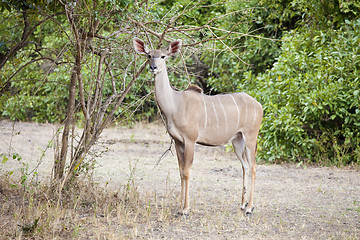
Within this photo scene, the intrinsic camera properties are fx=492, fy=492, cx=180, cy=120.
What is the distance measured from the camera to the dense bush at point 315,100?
8.79m

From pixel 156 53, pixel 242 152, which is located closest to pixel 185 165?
pixel 242 152

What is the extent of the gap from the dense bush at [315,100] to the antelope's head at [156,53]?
4081mm

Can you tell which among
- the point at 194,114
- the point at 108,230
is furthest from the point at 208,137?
the point at 108,230

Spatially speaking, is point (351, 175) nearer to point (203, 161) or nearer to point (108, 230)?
point (203, 161)

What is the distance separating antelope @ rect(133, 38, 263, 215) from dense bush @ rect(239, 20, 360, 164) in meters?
3.16

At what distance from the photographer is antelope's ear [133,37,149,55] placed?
536 cm

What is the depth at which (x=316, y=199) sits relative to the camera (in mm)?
6664

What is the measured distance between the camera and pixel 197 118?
559 cm

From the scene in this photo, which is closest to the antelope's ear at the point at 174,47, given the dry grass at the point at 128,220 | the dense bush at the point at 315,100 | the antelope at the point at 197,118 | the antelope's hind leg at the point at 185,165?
the antelope at the point at 197,118

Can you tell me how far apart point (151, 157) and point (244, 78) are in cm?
310

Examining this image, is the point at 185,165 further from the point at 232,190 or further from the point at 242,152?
the point at 232,190

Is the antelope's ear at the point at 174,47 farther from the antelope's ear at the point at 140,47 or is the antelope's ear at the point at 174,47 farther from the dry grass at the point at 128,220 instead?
the dry grass at the point at 128,220

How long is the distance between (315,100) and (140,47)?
4.40 metres

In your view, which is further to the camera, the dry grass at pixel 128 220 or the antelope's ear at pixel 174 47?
the antelope's ear at pixel 174 47
